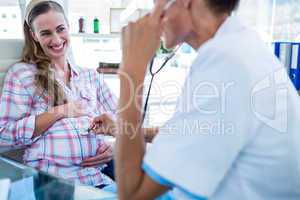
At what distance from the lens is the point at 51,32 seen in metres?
1.44

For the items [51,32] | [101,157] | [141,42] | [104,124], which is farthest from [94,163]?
[141,42]

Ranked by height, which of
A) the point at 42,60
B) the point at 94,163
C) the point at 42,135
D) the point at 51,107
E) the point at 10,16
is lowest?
the point at 94,163

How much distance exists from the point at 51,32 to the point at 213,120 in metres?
1.04

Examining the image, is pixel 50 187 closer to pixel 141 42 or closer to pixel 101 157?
pixel 101 157

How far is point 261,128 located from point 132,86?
27 cm

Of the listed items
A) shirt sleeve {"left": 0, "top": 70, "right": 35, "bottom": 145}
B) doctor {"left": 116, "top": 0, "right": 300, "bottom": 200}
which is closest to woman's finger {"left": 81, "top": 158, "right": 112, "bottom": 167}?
shirt sleeve {"left": 0, "top": 70, "right": 35, "bottom": 145}

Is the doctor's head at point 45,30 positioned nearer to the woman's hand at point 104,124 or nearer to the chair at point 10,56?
the chair at point 10,56

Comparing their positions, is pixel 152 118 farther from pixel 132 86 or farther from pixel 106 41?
pixel 132 86

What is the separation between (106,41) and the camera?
2.82 m

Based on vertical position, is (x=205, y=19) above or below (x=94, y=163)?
above

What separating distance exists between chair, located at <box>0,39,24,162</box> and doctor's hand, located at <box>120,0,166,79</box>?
0.93m

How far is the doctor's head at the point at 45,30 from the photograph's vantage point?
56.0 inches

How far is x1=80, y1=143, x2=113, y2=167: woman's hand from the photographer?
1.36 metres

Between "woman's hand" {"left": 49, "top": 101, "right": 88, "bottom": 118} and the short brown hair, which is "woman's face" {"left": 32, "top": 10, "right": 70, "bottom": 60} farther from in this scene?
the short brown hair
